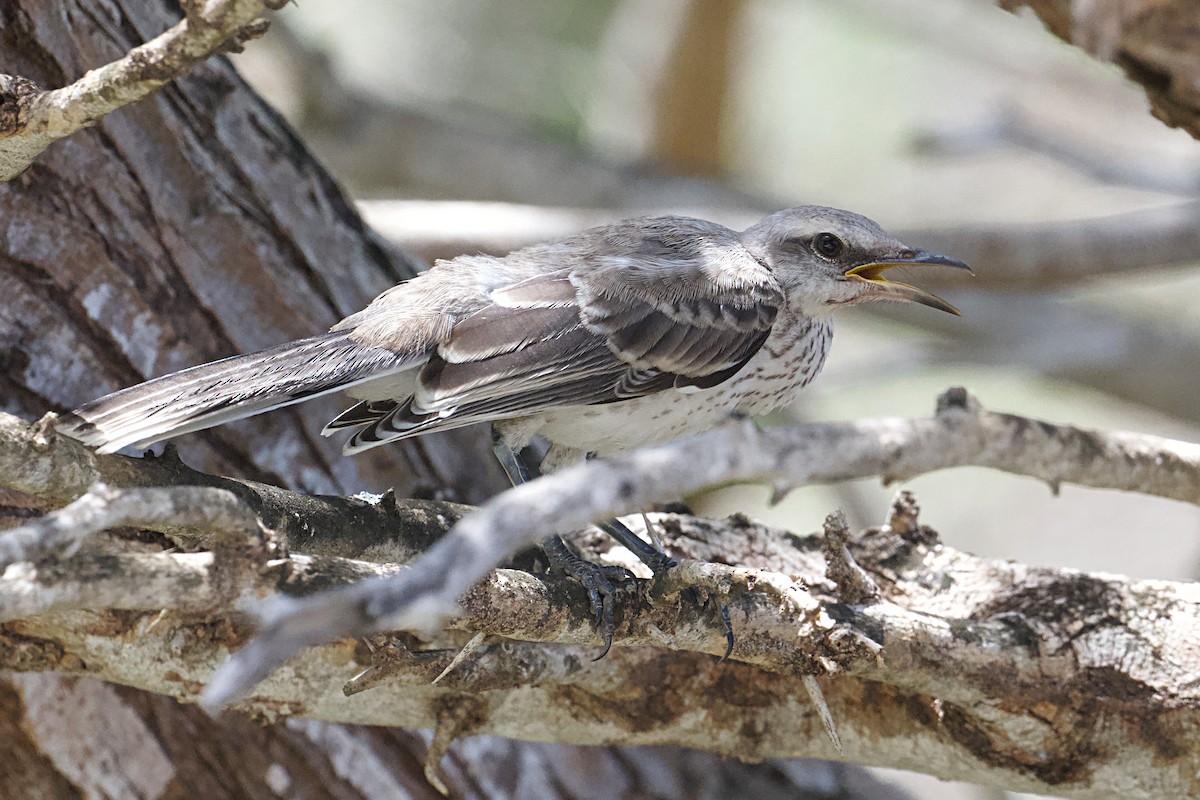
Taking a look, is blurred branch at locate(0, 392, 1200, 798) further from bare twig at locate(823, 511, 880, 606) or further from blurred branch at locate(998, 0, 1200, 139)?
blurred branch at locate(998, 0, 1200, 139)

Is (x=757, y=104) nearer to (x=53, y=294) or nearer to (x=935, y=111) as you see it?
(x=935, y=111)

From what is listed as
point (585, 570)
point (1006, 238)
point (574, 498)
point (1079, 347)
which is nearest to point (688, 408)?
point (585, 570)

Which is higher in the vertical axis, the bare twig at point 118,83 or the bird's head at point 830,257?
the bare twig at point 118,83

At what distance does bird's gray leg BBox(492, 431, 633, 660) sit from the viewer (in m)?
2.48

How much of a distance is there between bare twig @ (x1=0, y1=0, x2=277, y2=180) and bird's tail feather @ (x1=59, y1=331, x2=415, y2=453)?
469 millimetres

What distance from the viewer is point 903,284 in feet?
10.3

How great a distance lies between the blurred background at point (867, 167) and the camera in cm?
557

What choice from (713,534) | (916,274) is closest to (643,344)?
(713,534)

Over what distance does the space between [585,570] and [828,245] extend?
1.13 metres

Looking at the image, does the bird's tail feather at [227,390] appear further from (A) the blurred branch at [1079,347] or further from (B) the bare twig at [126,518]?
(A) the blurred branch at [1079,347]

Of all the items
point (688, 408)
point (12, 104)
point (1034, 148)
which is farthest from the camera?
point (1034, 148)

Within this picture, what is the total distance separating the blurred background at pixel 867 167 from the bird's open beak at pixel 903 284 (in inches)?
71.6

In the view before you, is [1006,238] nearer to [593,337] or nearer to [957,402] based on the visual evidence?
[957,402]

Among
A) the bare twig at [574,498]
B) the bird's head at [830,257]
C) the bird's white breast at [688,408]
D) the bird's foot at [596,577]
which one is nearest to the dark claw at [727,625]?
the bird's foot at [596,577]
